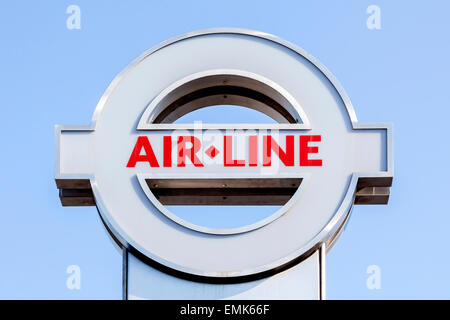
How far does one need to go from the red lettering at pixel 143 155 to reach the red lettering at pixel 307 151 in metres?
2.38

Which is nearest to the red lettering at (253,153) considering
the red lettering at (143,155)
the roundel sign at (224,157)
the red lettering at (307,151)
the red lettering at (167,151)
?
the roundel sign at (224,157)

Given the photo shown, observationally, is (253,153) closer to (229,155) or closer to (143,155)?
(229,155)

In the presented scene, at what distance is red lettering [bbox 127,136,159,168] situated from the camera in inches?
760

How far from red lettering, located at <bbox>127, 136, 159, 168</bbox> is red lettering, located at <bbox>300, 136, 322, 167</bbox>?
2.38 m

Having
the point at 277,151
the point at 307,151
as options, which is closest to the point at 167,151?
the point at 277,151

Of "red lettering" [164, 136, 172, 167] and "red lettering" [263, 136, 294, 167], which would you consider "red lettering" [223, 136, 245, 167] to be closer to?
"red lettering" [263, 136, 294, 167]

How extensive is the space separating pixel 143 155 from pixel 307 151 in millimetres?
2682

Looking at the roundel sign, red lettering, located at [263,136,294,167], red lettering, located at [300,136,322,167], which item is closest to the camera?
the roundel sign

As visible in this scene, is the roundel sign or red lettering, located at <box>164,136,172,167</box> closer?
the roundel sign

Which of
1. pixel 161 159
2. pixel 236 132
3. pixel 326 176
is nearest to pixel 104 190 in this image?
pixel 161 159

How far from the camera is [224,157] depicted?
19438 millimetres

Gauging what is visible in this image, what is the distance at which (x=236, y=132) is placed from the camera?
19.5 metres

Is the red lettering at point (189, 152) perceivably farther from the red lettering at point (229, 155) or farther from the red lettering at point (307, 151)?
the red lettering at point (307, 151)

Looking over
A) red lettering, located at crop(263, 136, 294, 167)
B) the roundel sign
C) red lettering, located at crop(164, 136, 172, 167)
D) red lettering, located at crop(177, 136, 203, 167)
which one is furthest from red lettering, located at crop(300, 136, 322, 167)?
red lettering, located at crop(164, 136, 172, 167)
